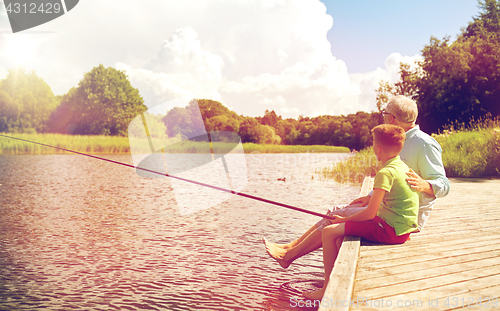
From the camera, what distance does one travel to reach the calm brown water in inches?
147

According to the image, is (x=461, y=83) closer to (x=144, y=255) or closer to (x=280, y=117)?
(x=144, y=255)

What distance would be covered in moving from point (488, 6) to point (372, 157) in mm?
25554

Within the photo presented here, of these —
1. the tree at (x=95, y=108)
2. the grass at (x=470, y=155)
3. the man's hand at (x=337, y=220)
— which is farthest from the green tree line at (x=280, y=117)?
the grass at (x=470, y=155)

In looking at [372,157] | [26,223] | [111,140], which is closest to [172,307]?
[26,223]

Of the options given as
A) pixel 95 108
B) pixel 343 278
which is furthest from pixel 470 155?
pixel 95 108

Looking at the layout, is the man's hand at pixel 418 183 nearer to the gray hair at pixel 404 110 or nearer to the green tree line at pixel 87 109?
the gray hair at pixel 404 110

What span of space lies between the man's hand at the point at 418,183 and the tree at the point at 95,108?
43521 mm

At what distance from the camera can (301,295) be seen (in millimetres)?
3766

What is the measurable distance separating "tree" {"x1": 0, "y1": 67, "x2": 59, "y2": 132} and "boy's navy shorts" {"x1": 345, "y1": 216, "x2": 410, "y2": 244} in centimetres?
4683

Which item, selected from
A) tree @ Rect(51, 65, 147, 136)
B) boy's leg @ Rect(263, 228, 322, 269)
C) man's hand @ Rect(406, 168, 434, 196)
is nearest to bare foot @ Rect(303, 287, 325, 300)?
boy's leg @ Rect(263, 228, 322, 269)

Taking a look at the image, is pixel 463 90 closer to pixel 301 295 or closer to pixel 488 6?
pixel 488 6

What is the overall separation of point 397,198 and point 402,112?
2.43ft

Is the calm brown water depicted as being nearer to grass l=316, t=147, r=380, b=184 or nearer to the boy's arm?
the boy's arm

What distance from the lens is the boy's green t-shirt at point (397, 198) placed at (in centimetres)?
278
